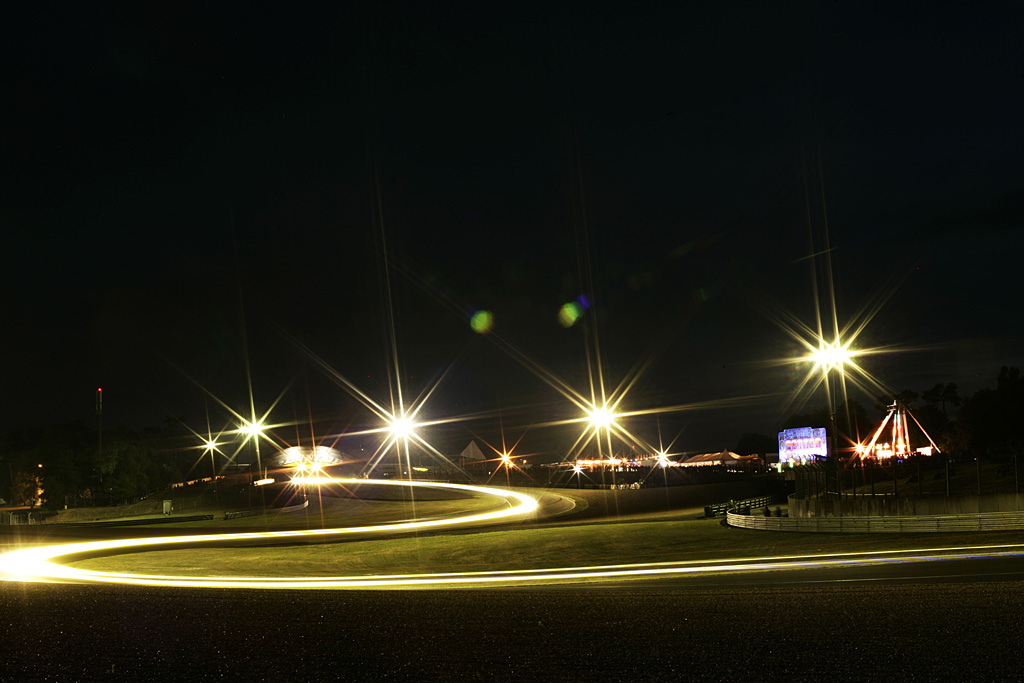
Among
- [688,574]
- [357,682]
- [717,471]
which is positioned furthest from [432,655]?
[717,471]

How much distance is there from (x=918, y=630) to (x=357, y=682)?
668 cm

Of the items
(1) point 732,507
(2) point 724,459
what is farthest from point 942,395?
(1) point 732,507

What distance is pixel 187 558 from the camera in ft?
105

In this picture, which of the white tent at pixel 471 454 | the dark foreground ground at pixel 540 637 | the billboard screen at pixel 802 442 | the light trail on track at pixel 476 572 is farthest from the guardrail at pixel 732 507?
the white tent at pixel 471 454

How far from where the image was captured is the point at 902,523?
2662cm

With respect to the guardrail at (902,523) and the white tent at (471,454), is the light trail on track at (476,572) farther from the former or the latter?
the white tent at (471,454)

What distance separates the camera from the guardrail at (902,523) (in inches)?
995

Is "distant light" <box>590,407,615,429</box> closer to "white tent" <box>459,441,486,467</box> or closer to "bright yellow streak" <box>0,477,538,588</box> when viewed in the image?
"bright yellow streak" <box>0,477,538,588</box>

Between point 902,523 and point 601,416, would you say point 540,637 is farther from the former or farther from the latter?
point 601,416

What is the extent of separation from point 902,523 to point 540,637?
22.4 meters

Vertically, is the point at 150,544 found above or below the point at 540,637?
below

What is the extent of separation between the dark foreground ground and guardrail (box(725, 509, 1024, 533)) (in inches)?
648

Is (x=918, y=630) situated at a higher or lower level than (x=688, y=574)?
higher

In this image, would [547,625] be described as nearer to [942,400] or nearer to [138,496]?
[138,496]
